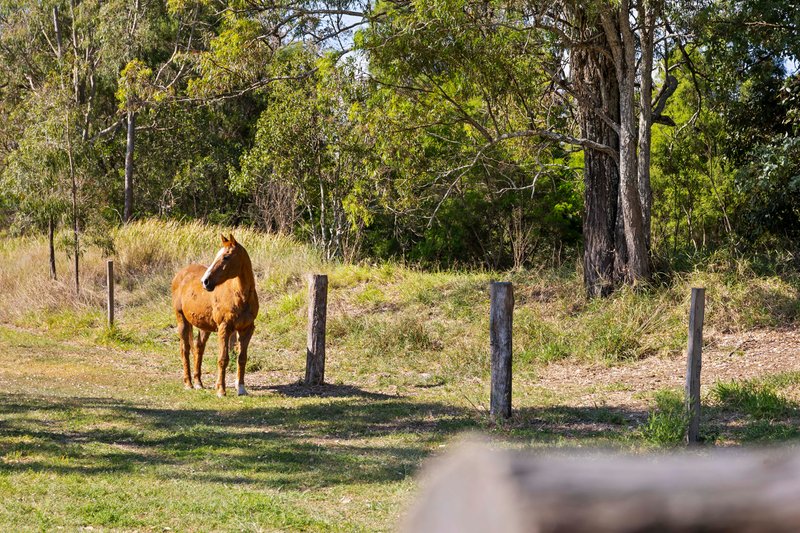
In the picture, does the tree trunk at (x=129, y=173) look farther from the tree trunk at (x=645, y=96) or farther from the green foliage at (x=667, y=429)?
the green foliage at (x=667, y=429)

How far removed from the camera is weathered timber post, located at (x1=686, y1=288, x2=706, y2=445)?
29.8ft

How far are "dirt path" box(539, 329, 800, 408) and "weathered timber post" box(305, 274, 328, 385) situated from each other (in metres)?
3.30

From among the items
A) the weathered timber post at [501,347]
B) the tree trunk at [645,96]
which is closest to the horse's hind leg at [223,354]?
the weathered timber post at [501,347]

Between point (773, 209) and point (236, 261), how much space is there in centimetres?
1078

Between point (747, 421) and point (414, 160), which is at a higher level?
point (414, 160)

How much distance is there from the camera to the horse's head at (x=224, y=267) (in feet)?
41.1

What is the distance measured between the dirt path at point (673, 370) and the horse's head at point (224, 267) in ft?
15.7

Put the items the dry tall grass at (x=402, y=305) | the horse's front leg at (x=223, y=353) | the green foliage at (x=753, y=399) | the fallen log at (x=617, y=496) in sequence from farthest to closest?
the dry tall grass at (x=402, y=305)
the horse's front leg at (x=223, y=353)
the green foliage at (x=753, y=399)
the fallen log at (x=617, y=496)

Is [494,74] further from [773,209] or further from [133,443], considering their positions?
[133,443]

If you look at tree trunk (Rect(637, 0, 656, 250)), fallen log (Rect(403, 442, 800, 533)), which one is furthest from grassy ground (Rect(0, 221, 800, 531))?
fallen log (Rect(403, 442, 800, 533))

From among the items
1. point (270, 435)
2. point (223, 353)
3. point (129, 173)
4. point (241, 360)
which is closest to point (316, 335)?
point (241, 360)

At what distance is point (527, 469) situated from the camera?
942 millimetres

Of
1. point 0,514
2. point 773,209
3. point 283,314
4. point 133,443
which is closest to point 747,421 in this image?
point 133,443

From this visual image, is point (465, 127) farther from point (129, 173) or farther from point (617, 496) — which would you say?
point (617, 496)
